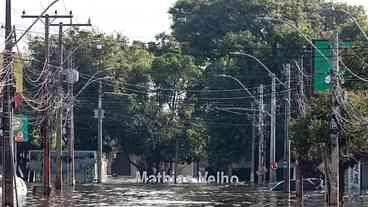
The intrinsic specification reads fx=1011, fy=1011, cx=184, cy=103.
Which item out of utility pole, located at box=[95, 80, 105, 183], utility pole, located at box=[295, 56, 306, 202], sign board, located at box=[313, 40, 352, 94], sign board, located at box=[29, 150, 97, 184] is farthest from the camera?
sign board, located at box=[29, 150, 97, 184]

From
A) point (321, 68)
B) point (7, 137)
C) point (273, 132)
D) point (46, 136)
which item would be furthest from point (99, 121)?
point (7, 137)

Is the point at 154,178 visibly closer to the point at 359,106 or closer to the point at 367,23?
the point at 367,23

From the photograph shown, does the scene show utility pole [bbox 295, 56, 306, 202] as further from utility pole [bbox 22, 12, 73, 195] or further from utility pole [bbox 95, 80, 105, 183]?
utility pole [bbox 95, 80, 105, 183]

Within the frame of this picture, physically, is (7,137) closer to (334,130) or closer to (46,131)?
(334,130)

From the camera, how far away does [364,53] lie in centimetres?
4653

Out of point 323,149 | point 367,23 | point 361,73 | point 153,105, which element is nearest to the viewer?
point 323,149

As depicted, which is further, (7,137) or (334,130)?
(334,130)

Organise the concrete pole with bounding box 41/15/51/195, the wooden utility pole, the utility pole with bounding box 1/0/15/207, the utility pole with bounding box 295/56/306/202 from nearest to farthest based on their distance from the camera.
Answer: the utility pole with bounding box 1/0/15/207, the utility pole with bounding box 295/56/306/202, the concrete pole with bounding box 41/15/51/195, the wooden utility pole

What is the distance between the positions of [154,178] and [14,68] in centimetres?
5403

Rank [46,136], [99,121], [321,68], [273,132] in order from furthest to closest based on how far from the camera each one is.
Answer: [99,121] < [273,132] < [46,136] < [321,68]

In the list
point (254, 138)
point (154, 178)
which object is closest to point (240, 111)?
→ point (254, 138)

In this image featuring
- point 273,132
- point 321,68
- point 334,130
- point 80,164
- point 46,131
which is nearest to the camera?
point 334,130

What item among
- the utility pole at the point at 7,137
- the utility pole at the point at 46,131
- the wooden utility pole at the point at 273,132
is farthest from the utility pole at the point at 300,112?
the wooden utility pole at the point at 273,132

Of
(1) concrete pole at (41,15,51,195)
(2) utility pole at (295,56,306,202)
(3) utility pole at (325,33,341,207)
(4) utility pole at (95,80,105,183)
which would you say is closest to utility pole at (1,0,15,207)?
(3) utility pole at (325,33,341,207)
